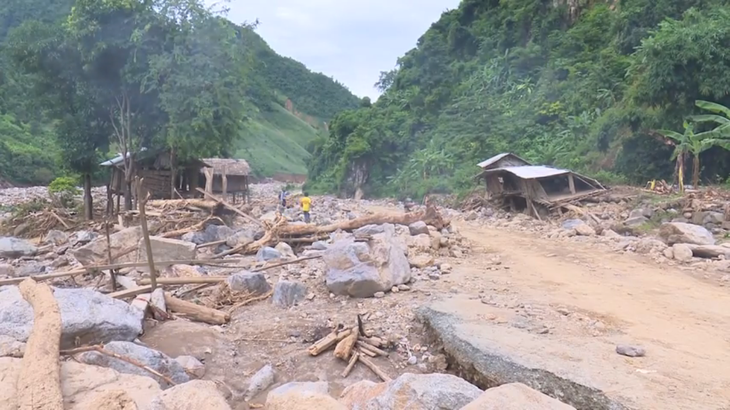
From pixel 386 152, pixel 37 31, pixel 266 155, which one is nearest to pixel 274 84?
pixel 266 155

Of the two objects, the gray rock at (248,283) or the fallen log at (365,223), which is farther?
the fallen log at (365,223)

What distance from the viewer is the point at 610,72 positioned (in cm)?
2938

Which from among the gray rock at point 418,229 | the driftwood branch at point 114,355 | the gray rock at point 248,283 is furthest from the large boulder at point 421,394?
the gray rock at point 418,229

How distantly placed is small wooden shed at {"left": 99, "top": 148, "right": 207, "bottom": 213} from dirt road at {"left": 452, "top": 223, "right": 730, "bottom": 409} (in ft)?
44.7

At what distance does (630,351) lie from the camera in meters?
4.51

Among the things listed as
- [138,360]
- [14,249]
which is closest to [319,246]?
[138,360]

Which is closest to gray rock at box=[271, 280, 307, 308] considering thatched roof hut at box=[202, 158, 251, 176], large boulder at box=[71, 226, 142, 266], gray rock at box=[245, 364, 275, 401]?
gray rock at box=[245, 364, 275, 401]

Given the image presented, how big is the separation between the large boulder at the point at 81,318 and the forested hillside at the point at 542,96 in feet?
51.0

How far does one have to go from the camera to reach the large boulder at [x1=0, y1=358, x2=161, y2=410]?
3395mm

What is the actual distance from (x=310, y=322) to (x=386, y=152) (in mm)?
33436

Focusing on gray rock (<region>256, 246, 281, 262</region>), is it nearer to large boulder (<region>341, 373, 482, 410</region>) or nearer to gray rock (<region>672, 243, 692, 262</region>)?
large boulder (<region>341, 373, 482, 410</region>)

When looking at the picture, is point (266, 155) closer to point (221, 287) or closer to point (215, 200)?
point (215, 200)

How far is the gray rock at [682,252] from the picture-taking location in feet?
29.5

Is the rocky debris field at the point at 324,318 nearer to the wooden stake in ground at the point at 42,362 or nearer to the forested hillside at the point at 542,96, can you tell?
the wooden stake in ground at the point at 42,362
